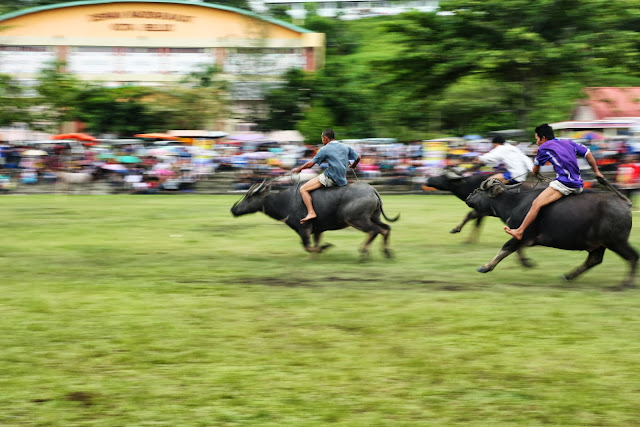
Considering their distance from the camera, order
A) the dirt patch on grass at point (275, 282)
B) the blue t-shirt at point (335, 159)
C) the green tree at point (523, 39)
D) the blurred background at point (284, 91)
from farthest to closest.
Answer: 1. the green tree at point (523, 39)
2. the blurred background at point (284, 91)
3. the blue t-shirt at point (335, 159)
4. the dirt patch on grass at point (275, 282)

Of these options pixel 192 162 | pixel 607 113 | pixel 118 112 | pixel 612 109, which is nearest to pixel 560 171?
pixel 192 162

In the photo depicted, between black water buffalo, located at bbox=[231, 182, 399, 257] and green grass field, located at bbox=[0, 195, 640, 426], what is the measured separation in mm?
352

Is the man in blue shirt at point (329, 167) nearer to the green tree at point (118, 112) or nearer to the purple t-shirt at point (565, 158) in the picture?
the purple t-shirt at point (565, 158)

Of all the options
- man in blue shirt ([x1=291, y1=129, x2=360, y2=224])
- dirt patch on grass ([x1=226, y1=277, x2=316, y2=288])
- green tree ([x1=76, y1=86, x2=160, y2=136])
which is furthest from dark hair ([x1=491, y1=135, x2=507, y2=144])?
green tree ([x1=76, y1=86, x2=160, y2=136])

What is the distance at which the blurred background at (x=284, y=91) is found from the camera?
2264 cm

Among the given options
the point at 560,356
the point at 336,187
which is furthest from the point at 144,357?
the point at 336,187

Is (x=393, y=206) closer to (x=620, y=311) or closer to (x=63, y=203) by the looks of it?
(x=63, y=203)

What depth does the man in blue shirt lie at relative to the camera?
31.5 feet

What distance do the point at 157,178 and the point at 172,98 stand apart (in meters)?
12.9

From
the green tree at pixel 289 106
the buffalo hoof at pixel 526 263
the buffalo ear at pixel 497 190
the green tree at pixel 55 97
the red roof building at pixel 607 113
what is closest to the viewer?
the buffalo ear at pixel 497 190

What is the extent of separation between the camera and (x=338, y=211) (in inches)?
382

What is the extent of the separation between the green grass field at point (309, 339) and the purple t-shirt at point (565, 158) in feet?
3.61

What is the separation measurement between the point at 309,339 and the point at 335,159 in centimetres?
411

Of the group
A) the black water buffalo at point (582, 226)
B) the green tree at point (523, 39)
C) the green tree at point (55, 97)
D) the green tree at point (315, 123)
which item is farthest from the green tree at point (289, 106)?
the black water buffalo at point (582, 226)
